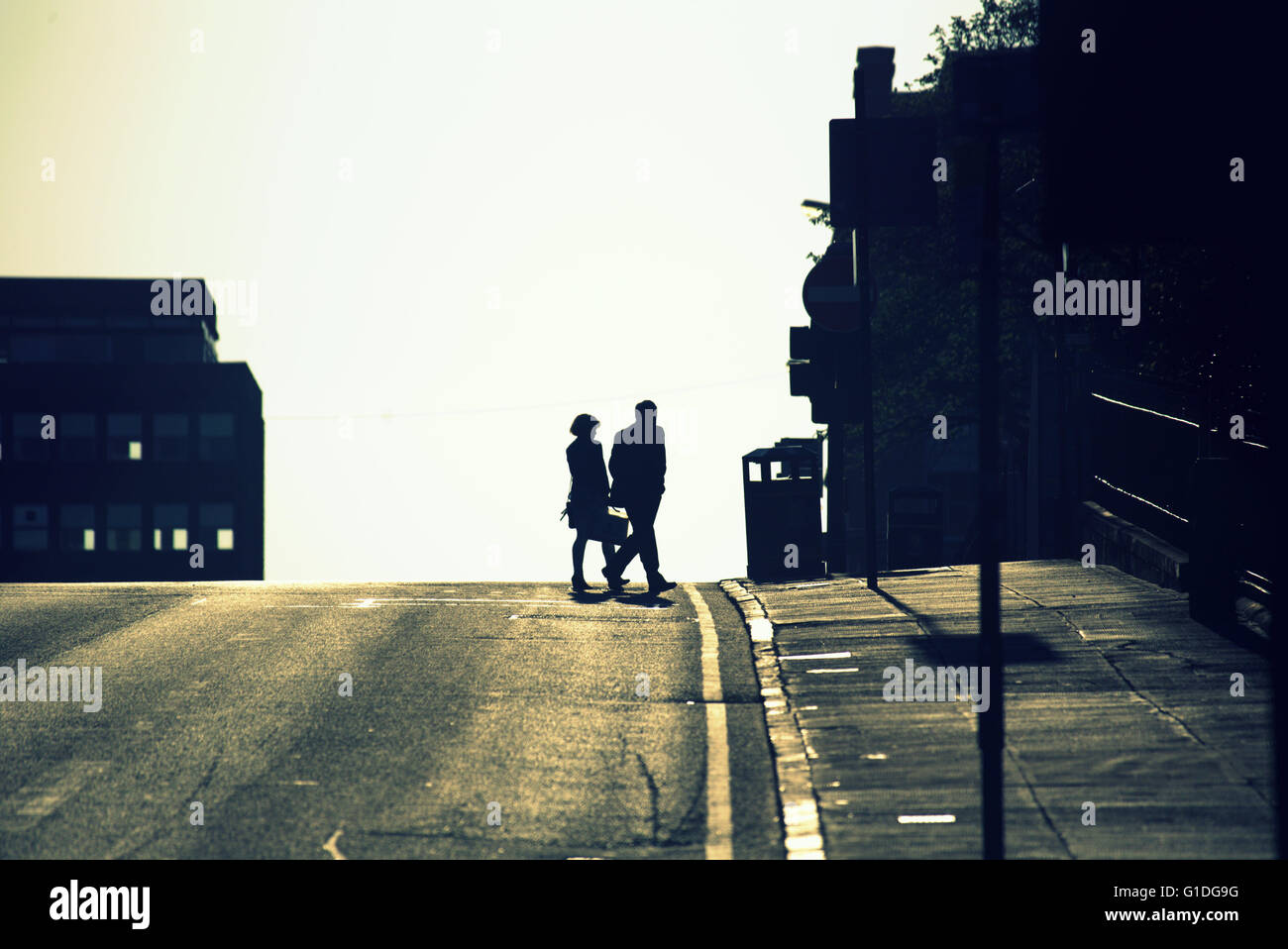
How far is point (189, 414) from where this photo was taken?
8025cm

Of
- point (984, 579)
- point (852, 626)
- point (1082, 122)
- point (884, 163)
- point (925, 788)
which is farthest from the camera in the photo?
point (884, 163)

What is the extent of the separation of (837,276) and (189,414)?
67.5 m

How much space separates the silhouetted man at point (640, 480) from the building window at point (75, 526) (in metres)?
67.4

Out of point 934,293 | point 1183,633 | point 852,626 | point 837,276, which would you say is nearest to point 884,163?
point 837,276

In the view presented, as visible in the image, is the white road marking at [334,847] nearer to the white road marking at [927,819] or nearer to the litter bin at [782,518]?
the white road marking at [927,819]

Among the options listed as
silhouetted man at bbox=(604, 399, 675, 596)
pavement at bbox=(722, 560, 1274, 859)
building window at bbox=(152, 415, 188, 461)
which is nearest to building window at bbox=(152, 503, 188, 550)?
building window at bbox=(152, 415, 188, 461)

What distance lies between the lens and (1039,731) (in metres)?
9.17

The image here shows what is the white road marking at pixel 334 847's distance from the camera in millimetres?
7090

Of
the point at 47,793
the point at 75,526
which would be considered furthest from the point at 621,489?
the point at 75,526

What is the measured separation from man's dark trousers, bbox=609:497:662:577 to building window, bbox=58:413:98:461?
6801 cm

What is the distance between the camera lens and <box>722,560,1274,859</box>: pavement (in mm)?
7289

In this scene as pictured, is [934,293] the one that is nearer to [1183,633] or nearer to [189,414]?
[1183,633]

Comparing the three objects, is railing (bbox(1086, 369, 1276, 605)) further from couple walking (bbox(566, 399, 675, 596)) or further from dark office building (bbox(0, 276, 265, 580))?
dark office building (bbox(0, 276, 265, 580))

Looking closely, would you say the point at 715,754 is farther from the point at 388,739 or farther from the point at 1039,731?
the point at 388,739
